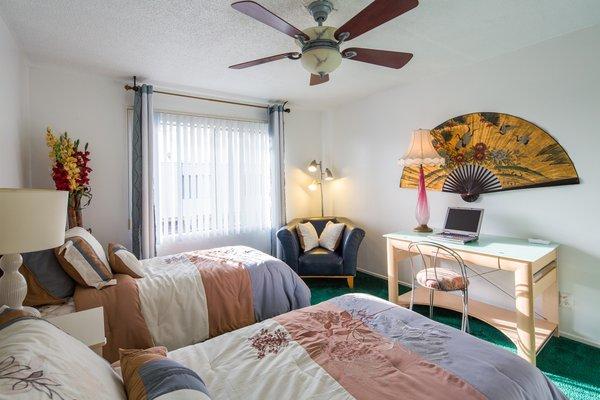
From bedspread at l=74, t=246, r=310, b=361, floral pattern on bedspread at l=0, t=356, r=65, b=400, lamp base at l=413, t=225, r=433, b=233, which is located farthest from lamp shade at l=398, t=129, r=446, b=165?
floral pattern on bedspread at l=0, t=356, r=65, b=400

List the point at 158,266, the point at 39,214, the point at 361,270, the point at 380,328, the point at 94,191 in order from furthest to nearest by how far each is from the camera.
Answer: the point at 361,270
the point at 94,191
the point at 158,266
the point at 380,328
the point at 39,214

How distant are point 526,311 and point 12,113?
3.99 m

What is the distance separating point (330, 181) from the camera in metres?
4.55

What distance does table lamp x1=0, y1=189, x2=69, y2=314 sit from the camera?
3.75ft

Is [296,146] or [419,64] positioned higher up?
[419,64]

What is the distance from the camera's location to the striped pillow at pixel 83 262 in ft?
6.09

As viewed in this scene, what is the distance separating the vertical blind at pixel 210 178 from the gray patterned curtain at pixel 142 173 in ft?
0.65

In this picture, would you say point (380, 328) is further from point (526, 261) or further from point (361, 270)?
point (361, 270)

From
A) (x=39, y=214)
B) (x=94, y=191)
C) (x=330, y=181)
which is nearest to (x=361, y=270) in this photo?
(x=330, y=181)

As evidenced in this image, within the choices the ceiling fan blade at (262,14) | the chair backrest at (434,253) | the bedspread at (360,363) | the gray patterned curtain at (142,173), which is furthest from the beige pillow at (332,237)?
the ceiling fan blade at (262,14)

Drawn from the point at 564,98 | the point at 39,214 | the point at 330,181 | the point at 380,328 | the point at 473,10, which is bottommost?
the point at 380,328

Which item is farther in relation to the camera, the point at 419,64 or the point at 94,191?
the point at 94,191

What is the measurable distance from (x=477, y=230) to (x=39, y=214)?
9.56 ft

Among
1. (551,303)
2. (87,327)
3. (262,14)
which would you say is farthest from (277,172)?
(551,303)
